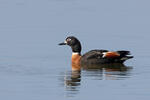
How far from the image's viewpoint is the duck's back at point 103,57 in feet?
76.9

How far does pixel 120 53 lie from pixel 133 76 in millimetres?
2960

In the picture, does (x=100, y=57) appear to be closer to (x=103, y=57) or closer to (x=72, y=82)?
(x=103, y=57)

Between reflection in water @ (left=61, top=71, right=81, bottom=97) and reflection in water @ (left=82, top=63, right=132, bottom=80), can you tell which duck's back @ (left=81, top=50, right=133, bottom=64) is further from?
reflection in water @ (left=61, top=71, right=81, bottom=97)

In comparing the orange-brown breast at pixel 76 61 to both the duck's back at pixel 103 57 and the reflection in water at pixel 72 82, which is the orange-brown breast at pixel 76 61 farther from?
the reflection in water at pixel 72 82

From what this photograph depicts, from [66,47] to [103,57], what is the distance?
2584mm

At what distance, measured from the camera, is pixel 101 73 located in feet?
70.1

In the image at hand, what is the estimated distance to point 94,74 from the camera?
21.1m

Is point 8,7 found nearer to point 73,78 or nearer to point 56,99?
point 73,78

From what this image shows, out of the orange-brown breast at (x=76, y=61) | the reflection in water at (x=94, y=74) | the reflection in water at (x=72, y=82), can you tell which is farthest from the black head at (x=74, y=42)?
the reflection in water at (x=72, y=82)

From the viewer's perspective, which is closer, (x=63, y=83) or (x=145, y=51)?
(x=63, y=83)

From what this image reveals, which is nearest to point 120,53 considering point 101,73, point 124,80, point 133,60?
point 133,60

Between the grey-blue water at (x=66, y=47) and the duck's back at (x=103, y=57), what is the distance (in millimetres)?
278

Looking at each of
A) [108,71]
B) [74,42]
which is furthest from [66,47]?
[108,71]

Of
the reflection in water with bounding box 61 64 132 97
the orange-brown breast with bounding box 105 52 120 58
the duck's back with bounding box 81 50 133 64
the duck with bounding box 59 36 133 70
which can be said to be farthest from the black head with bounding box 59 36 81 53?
the reflection in water with bounding box 61 64 132 97
